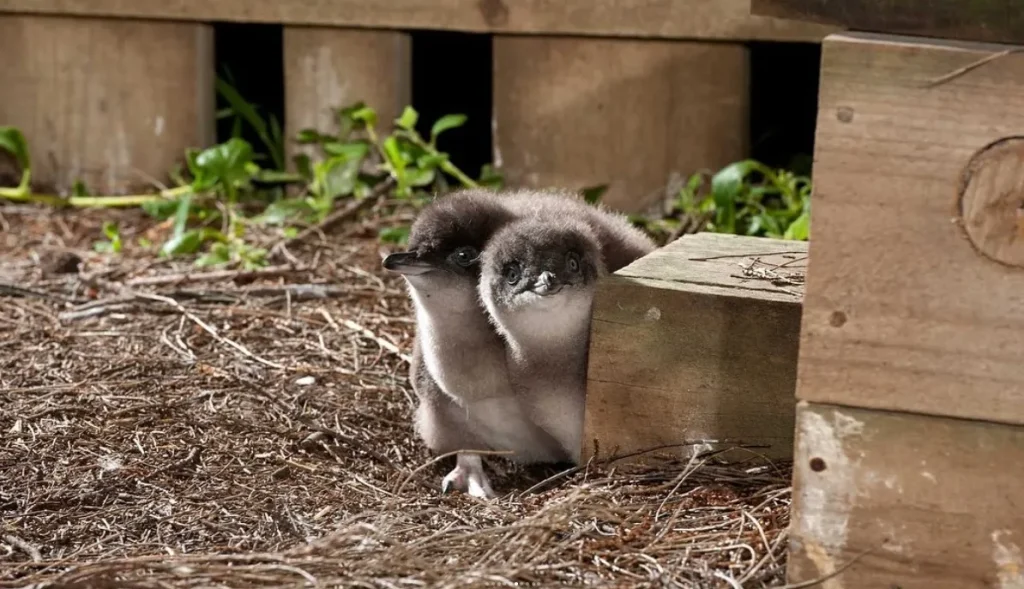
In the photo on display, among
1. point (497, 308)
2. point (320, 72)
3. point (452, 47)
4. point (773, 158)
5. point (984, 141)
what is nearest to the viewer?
point (984, 141)

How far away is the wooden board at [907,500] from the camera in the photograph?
2434 millimetres

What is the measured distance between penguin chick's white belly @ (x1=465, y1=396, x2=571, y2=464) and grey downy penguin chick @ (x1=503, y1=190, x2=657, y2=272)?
45 cm

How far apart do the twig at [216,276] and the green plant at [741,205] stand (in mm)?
1417

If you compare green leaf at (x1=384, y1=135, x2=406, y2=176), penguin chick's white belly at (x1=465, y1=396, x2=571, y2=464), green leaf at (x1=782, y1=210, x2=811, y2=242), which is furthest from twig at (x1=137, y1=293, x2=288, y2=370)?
green leaf at (x1=782, y1=210, x2=811, y2=242)

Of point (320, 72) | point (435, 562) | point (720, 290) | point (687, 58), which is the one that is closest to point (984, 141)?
point (720, 290)

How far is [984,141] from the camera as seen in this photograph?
90.3 inches

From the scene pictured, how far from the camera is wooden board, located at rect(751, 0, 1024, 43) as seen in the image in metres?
2.26

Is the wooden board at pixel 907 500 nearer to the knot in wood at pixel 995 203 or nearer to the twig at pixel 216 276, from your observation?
the knot in wood at pixel 995 203

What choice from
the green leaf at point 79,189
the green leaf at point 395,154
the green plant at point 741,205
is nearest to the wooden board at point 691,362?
the green plant at point 741,205

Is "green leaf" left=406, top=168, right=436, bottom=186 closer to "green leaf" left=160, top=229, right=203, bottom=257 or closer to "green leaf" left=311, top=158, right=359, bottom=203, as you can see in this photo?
"green leaf" left=311, top=158, right=359, bottom=203

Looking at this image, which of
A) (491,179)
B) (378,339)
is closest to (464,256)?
(378,339)

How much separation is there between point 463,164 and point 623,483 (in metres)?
3.64

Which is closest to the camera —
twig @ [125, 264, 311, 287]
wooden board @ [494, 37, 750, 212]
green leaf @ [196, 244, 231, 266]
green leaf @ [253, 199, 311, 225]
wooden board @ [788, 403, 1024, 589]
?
wooden board @ [788, 403, 1024, 589]

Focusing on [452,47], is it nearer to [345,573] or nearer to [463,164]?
[463,164]
